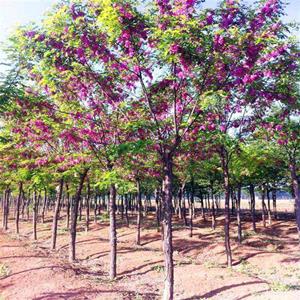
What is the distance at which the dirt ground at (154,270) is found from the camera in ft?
50.2

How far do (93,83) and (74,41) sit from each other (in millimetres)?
2420

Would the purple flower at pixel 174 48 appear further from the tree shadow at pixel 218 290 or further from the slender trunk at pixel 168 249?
the tree shadow at pixel 218 290

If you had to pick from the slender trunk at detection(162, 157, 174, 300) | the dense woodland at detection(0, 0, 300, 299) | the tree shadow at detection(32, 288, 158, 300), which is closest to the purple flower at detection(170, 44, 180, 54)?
the dense woodland at detection(0, 0, 300, 299)

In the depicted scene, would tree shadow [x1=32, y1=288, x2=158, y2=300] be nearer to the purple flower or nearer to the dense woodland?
the dense woodland

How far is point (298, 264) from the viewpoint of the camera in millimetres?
22219

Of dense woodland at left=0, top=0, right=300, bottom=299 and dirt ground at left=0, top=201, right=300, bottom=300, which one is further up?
dense woodland at left=0, top=0, right=300, bottom=299

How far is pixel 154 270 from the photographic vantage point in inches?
830

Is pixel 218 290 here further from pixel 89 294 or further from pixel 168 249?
pixel 89 294

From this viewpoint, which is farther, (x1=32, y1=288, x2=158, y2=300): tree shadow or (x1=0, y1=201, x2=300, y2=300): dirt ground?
(x1=0, y1=201, x2=300, y2=300): dirt ground

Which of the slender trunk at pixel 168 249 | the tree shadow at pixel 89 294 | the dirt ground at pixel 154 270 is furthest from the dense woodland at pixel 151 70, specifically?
the dirt ground at pixel 154 270

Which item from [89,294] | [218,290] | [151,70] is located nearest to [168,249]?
[89,294]

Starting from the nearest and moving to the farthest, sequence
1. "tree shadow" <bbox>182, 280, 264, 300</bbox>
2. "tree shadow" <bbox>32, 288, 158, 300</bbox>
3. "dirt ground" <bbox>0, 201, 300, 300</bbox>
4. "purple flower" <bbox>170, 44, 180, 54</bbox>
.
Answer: "purple flower" <bbox>170, 44, 180, 54</bbox> < "tree shadow" <bbox>32, 288, 158, 300</bbox> < "dirt ground" <bbox>0, 201, 300, 300</bbox> < "tree shadow" <bbox>182, 280, 264, 300</bbox>

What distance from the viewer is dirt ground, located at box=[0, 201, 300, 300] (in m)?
15.3

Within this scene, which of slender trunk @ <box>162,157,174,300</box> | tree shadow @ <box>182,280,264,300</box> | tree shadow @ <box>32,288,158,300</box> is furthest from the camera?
tree shadow @ <box>182,280,264,300</box>
